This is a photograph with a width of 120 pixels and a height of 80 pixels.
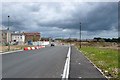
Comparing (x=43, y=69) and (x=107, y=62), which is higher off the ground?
(x=43, y=69)

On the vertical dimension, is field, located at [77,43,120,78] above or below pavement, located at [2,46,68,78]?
below

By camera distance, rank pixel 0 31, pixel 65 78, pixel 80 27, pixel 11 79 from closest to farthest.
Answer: pixel 11 79
pixel 65 78
pixel 80 27
pixel 0 31

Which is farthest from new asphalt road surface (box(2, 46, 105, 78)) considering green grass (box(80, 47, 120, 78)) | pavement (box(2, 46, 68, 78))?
green grass (box(80, 47, 120, 78))

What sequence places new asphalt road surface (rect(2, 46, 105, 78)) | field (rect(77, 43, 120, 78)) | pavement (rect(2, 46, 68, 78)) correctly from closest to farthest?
pavement (rect(2, 46, 68, 78))
new asphalt road surface (rect(2, 46, 105, 78))
field (rect(77, 43, 120, 78))

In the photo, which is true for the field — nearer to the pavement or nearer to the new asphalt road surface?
the new asphalt road surface

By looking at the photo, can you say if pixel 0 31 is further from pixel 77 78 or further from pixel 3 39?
pixel 77 78

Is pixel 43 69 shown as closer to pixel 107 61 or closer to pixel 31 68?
pixel 31 68

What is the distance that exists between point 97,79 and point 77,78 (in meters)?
0.95

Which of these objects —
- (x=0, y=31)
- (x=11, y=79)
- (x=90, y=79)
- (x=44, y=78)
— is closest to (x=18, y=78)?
(x=11, y=79)

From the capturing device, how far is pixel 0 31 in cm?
17388

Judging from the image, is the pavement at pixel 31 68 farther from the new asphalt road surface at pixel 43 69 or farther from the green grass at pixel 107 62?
the green grass at pixel 107 62

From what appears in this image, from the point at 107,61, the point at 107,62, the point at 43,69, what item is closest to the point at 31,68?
the point at 43,69

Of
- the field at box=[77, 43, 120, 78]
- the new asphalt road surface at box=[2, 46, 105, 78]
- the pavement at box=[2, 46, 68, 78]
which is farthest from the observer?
the field at box=[77, 43, 120, 78]

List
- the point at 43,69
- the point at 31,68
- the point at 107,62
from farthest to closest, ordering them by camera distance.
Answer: the point at 107,62
the point at 31,68
the point at 43,69
